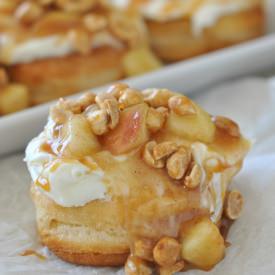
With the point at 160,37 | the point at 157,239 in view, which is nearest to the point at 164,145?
the point at 157,239

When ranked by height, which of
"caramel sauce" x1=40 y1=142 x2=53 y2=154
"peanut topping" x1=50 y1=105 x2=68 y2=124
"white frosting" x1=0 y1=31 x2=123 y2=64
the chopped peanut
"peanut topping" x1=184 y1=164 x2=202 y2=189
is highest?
the chopped peanut

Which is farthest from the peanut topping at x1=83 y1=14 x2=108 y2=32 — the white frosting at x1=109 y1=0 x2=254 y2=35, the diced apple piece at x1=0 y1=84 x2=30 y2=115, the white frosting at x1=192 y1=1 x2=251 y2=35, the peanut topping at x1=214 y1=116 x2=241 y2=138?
the peanut topping at x1=214 y1=116 x2=241 y2=138

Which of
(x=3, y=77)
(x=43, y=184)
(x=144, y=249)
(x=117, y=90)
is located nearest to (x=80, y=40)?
(x=3, y=77)

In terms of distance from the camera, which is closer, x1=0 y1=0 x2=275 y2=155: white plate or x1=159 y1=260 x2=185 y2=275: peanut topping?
x1=159 y1=260 x2=185 y2=275: peanut topping

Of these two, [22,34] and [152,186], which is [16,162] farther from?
[152,186]

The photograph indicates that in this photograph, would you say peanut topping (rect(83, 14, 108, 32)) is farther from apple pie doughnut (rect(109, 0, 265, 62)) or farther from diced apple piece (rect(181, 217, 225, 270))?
diced apple piece (rect(181, 217, 225, 270))

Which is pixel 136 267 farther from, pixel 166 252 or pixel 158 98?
pixel 158 98

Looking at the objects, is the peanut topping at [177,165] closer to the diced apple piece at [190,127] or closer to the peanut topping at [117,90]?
the diced apple piece at [190,127]
